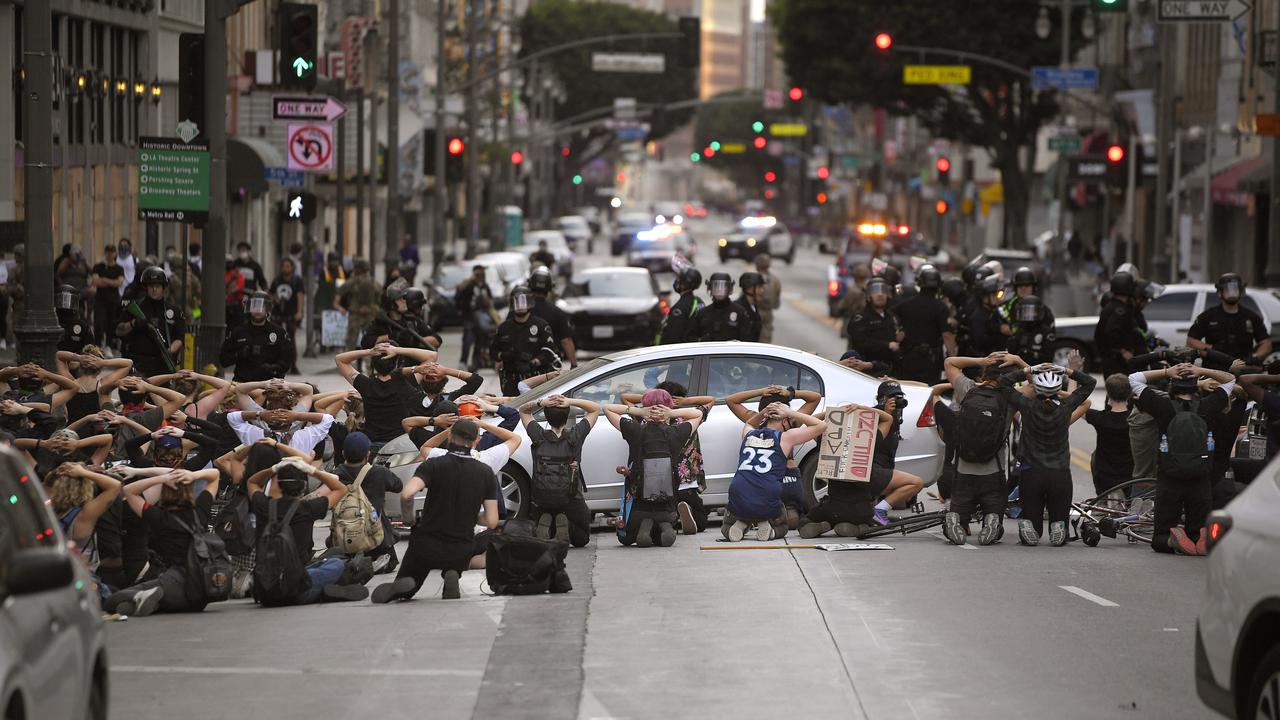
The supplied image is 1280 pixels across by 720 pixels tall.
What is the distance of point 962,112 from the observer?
6550 cm

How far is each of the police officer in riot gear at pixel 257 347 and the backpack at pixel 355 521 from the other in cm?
468

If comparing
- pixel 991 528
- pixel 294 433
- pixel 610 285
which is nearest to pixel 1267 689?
pixel 991 528

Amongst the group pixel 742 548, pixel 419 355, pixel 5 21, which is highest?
pixel 5 21

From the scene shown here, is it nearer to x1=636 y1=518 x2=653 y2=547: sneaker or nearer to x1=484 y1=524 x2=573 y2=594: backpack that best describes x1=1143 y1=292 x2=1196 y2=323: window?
x1=636 y1=518 x2=653 y2=547: sneaker

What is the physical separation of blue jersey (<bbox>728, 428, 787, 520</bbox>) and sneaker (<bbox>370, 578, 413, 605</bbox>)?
3.34 meters

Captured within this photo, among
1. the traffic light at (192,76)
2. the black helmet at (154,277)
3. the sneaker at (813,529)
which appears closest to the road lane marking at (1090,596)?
the sneaker at (813,529)

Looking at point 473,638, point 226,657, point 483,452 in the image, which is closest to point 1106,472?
point 483,452

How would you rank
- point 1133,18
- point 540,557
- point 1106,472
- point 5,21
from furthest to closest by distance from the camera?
point 1133,18, point 5,21, point 1106,472, point 540,557

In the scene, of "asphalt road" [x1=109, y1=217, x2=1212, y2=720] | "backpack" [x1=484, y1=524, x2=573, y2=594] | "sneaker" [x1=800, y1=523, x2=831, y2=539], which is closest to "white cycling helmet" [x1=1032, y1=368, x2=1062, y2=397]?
"asphalt road" [x1=109, y1=217, x2=1212, y2=720]

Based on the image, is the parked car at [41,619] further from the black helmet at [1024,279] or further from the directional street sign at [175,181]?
the black helmet at [1024,279]

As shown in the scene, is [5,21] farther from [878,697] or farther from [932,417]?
[878,697]

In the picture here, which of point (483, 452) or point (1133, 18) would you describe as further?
point (1133, 18)

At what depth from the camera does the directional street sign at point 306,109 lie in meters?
26.1

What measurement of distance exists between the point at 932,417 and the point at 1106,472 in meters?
1.46
